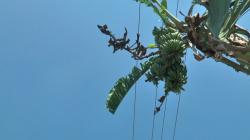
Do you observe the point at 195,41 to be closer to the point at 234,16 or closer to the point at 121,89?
the point at 234,16

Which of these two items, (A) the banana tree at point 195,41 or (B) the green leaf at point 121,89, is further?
(B) the green leaf at point 121,89

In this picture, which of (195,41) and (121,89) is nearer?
(195,41)

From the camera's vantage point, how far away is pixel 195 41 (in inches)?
353

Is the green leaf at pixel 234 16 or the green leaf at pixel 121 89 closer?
the green leaf at pixel 234 16

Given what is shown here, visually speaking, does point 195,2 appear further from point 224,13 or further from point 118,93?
point 118,93

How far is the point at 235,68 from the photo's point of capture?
404 inches

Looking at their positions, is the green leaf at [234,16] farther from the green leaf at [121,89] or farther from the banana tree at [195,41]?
the green leaf at [121,89]

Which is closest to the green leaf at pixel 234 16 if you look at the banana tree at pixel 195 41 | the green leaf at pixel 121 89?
the banana tree at pixel 195 41

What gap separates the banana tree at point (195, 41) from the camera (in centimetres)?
895

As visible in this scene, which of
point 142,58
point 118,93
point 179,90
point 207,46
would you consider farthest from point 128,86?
point 207,46

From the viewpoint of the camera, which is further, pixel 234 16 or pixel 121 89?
pixel 121 89

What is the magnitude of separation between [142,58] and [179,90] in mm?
1240

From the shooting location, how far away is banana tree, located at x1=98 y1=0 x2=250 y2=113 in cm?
895

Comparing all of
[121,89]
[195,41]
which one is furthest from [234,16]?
[121,89]
